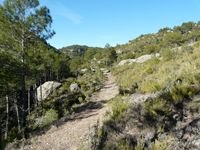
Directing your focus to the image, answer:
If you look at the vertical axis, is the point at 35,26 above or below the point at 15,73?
above

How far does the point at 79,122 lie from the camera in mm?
13531

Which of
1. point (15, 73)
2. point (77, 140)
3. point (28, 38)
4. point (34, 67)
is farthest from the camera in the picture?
point (34, 67)

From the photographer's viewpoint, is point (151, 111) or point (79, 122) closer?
point (151, 111)

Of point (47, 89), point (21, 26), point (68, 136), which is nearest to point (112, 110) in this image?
point (68, 136)

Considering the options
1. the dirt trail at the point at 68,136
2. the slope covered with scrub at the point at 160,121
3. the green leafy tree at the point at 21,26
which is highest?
the green leafy tree at the point at 21,26

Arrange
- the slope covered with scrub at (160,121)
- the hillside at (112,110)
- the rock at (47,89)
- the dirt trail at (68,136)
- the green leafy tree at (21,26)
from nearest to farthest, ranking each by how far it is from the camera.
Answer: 1. the slope covered with scrub at (160,121)
2. the hillside at (112,110)
3. the dirt trail at (68,136)
4. the green leafy tree at (21,26)
5. the rock at (47,89)

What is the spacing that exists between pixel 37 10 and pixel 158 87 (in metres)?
9.62

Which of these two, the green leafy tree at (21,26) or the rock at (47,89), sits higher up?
the green leafy tree at (21,26)

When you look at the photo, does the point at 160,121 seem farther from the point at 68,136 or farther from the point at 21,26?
the point at 21,26

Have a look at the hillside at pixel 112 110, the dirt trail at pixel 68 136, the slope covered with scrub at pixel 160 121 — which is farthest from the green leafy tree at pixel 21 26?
the slope covered with scrub at pixel 160 121

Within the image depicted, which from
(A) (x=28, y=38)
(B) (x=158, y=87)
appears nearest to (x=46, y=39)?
(A) (x=28, y=38)

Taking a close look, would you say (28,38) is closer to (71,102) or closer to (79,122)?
(79,122)

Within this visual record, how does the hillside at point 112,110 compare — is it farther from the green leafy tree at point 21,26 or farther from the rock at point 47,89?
the rock at point 47,89

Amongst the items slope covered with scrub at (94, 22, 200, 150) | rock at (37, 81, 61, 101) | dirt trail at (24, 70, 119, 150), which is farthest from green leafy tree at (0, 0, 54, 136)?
rock at (37, 81, 61, 101)
